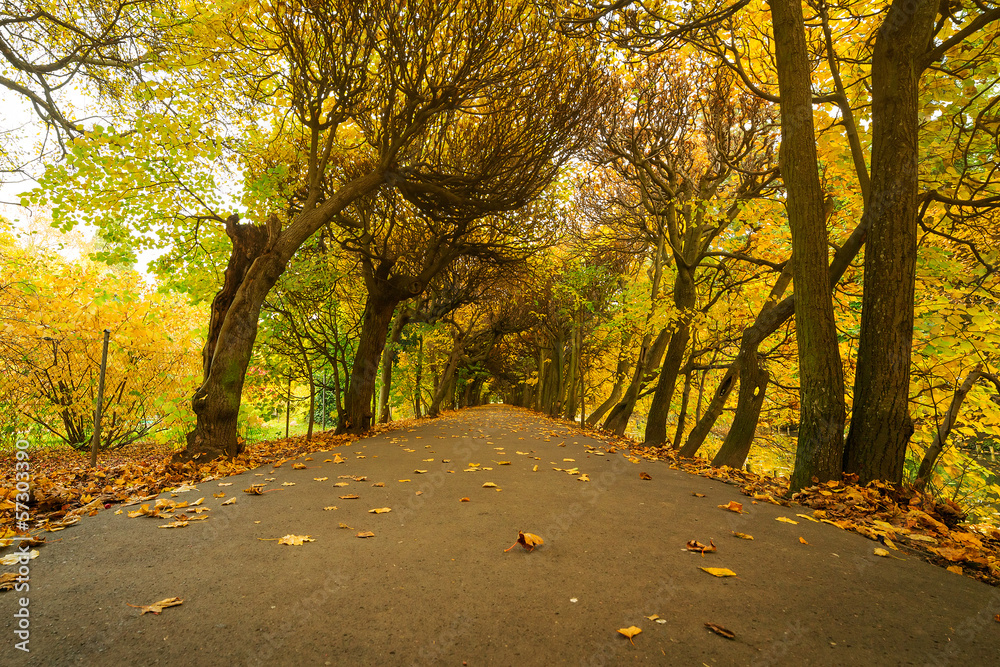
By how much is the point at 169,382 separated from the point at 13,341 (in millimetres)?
2665

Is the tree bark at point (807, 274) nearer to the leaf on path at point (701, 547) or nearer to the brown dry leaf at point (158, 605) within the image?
the leaf on path at point (701, 547)

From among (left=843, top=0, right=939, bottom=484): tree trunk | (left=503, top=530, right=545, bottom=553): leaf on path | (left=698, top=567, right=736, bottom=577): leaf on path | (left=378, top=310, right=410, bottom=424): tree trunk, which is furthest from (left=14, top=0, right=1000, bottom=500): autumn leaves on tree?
(left=503, top=530, right=545, bottom=553): leaf on path

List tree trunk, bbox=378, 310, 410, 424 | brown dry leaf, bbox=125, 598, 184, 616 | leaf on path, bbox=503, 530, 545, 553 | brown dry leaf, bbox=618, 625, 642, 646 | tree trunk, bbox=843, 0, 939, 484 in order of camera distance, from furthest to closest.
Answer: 1. tree trunk, bbox=378, 310, 410, 424
2. tree trunk, bbox=843, 0, 939, 484
3. leaf on path, bbox=503, 530, 545, 553
4. brown dry leaf, bbox=125, 598, 184, 616
5. brown dry leaf, bbox=618, 625, 642, 646

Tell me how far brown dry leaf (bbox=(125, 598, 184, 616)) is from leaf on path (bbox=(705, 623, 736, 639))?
2477mm

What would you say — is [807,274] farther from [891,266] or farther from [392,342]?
[392,342]

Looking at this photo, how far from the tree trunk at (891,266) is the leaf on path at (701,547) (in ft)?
7.89

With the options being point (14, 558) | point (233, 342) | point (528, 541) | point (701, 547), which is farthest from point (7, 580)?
point (233, 342)

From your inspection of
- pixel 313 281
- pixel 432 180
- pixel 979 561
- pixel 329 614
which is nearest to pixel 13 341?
pixel 313 281

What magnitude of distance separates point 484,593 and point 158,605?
1.54 m

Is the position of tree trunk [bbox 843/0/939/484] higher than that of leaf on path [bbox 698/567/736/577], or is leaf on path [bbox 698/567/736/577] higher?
tree trunk [bbox 843/0/939/484]

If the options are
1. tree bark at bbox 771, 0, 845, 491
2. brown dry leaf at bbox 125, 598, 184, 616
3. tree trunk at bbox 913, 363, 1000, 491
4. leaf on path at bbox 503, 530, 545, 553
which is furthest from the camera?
tree trunk at bbox 913, 363, 1000, 491

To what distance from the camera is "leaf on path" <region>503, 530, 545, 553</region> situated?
286 centimetres

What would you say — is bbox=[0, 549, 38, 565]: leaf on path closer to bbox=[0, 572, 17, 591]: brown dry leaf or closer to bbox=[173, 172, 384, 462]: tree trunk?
bbox=[0, 572, 17, 591]: brown dry leaf

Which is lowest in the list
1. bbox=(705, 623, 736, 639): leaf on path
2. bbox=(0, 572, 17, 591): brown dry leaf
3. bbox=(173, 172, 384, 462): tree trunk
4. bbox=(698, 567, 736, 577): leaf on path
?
bbox=(698, 567, 736, 577): leaf on path
